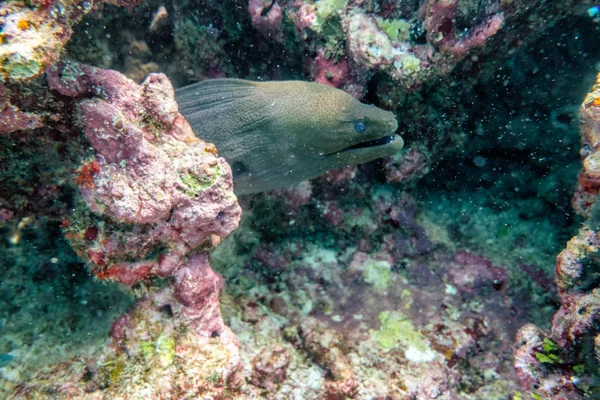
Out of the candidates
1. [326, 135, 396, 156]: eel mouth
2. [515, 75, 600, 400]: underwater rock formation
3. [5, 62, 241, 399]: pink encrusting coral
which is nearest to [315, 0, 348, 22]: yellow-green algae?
[326, 135, 396, 156]: eel mouth

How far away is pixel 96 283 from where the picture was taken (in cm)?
325

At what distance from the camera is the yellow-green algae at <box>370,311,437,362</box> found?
11.1ft

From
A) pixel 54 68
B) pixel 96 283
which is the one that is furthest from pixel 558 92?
pixel 96 283

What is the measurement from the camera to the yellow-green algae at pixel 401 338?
11.1 feet

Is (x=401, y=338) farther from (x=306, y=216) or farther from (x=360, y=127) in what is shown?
(x=360, y=127)

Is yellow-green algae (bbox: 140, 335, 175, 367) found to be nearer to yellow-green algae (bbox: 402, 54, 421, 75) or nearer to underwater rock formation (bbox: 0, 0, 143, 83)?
underwater rock formation (bbox: 0, 0, 143, 83)

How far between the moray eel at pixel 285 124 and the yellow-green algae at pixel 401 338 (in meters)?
1.59

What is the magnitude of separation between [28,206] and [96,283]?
0.88m

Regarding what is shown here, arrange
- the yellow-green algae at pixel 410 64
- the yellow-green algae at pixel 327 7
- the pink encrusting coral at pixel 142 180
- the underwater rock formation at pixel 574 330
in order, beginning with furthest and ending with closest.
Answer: the yellow-green algae at pixel 327 7 → the yellow-green algae at pixel 410 64 → the underwater rock formation at pixel 574 330 → the pink encrusting coral at pixel 142 180

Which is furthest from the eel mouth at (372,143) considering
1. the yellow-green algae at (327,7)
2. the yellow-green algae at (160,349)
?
the yellow-green algae at (160,349)

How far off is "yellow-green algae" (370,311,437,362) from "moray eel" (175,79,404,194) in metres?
1.59

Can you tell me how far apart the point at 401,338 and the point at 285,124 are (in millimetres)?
2269

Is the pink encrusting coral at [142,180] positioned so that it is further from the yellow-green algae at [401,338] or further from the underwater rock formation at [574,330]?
the underwater rock formation at [574,330]

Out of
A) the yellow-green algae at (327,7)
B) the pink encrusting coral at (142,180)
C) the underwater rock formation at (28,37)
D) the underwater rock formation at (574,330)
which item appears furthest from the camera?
the yellow-green algae at (327,7)
